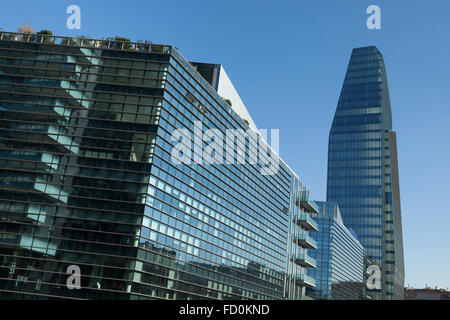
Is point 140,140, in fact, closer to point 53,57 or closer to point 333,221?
point 53,57

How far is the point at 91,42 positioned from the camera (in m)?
56.8

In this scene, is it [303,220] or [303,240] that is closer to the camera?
[303,240]

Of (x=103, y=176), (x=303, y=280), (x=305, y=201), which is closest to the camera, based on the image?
(x=103, y=176)

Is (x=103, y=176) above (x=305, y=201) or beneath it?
beneath

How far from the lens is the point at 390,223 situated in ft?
646

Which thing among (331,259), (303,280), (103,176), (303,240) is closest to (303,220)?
(303,240)

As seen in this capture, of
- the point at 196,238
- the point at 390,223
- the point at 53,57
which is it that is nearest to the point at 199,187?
the point at 196,238

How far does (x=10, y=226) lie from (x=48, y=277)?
7397 millimetres

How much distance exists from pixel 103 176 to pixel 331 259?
90.5 meters

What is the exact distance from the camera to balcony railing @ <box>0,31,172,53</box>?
2206 inches

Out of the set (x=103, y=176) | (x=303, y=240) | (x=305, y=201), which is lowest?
(x=103, y=176)

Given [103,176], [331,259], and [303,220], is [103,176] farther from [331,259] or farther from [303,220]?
[331,259]
